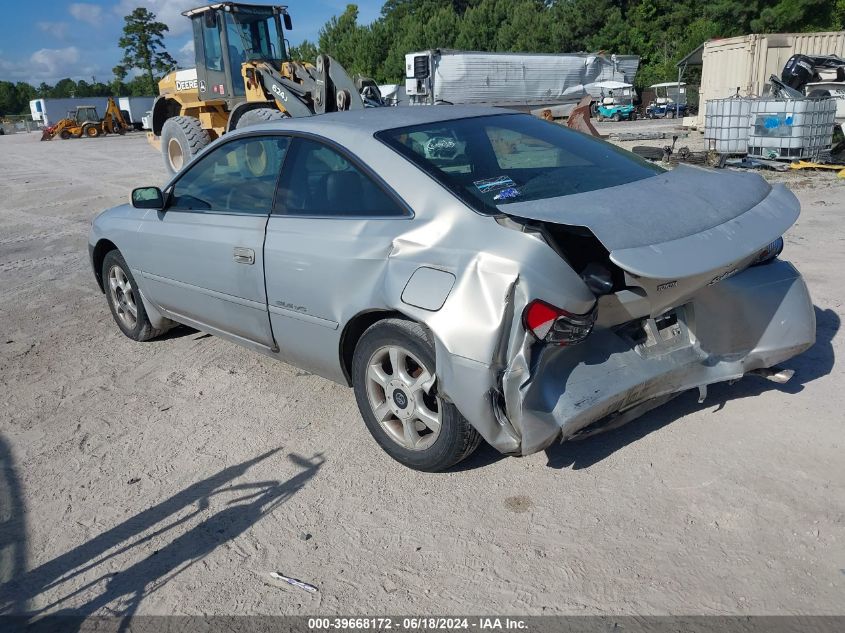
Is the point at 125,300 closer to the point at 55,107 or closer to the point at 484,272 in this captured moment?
the point at 484,272

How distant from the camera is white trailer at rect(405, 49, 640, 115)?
1302 inches

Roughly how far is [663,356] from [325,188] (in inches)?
73.1

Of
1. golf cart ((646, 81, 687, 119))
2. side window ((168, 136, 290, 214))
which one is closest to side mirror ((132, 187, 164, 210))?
side window ((168, 136, 290, 214))

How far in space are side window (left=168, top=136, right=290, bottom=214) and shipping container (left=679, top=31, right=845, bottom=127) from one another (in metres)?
18.6

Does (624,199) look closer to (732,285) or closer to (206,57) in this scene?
(732,285)

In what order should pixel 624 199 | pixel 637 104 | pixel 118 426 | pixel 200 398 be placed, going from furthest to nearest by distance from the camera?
1. pixel 637 104
2. pixel 200 398
3. pixel 118 426
4. pixel 624 199

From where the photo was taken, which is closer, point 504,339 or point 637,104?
point 504,339

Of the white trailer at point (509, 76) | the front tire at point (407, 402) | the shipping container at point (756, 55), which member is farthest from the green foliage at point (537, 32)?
the front tire at point (407, 402)

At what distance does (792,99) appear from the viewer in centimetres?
1211

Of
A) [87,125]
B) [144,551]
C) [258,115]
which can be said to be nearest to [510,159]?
[144,551]

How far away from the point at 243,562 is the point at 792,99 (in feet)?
41.6

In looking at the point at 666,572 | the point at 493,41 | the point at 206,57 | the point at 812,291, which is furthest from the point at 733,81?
the point at 493,41

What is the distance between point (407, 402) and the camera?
3.20 m

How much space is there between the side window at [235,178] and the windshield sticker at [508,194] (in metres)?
1.36
